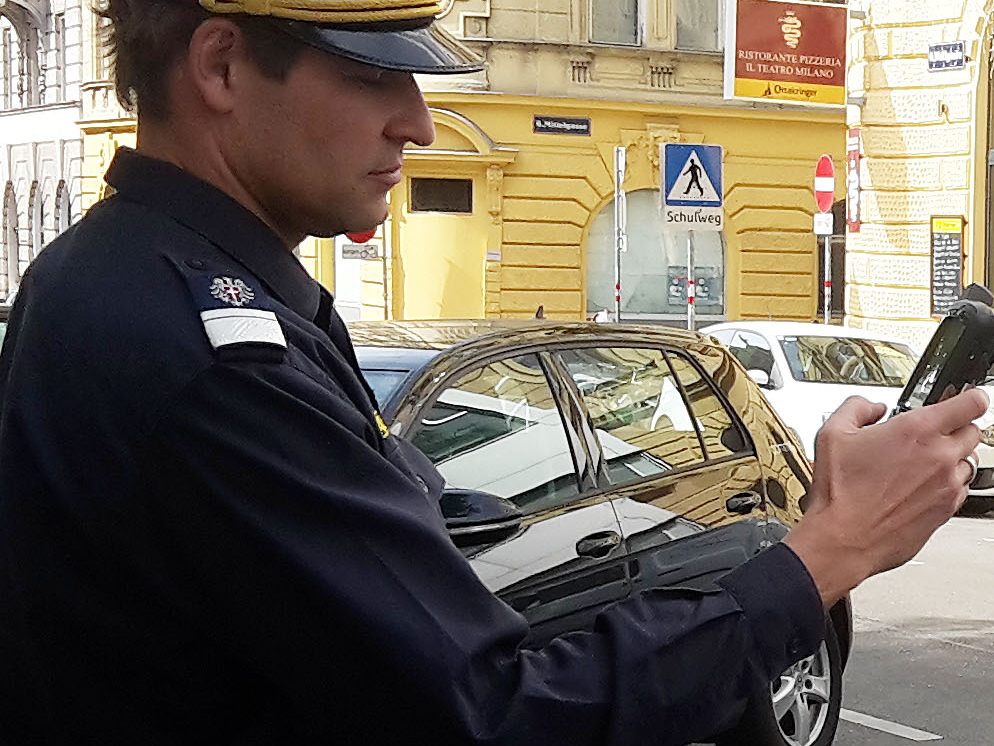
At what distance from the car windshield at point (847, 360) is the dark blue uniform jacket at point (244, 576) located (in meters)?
11.8

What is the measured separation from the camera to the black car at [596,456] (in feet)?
14.1

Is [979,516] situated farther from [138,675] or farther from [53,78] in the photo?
[53,78]

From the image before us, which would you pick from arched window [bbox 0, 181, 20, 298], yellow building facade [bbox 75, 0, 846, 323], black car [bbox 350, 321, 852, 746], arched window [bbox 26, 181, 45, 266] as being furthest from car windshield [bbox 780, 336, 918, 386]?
arched window [bbox 0, 181, 20, 298]

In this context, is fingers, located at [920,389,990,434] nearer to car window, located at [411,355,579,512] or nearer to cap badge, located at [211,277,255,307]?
cap badge, located at [211,277,255,307]

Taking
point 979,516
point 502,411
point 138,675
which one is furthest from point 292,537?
point 979,516

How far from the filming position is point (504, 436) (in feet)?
14.9

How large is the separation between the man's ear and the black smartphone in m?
0.69

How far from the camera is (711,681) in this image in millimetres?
1288

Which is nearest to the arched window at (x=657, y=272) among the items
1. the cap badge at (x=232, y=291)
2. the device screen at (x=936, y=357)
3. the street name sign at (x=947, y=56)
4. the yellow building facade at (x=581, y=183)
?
the yellow building facade at (x=581, y=183)

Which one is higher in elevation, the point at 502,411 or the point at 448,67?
the point at 448,67

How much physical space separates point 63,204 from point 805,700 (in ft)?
87.4

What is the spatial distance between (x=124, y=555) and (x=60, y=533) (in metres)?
0.07

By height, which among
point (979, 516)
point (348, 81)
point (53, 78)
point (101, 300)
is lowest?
point (979, 516)

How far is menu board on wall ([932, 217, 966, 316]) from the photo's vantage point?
18.5 meters
